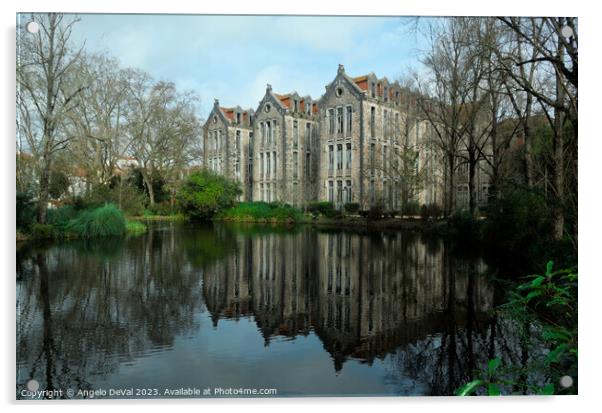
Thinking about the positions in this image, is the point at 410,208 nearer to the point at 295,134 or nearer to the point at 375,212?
the point at 375,212

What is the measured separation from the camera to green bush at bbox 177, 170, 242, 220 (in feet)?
24.1

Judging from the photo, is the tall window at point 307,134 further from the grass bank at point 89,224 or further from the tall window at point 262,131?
the grass bank at point 89,224

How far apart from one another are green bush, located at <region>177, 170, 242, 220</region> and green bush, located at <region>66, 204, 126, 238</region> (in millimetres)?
1327

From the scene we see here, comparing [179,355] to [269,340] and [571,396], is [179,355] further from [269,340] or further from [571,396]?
[571,396]

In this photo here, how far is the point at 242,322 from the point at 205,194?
3861 millimetres

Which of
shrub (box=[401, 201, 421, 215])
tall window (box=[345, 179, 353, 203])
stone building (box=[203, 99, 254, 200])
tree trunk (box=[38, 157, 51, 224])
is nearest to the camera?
tree trunk (box=[38, 157, 51, 224])

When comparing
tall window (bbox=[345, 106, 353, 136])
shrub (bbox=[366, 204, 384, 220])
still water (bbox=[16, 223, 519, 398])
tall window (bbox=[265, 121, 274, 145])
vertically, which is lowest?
still water (bbox=[16, 223, 519, 398])

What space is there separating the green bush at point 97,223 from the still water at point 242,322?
0.57 ft

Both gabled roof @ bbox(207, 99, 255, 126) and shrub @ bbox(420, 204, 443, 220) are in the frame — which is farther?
shrub @ bbox(420, 204, 443, 220)

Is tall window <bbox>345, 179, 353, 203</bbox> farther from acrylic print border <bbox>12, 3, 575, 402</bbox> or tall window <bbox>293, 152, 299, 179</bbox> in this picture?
tall window <bbox>293, 152, 299, 179</bbox>

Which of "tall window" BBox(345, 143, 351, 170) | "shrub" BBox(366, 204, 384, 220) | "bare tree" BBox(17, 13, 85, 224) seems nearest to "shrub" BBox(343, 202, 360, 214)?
"shrub" BBox(366, 204, 384, 220)

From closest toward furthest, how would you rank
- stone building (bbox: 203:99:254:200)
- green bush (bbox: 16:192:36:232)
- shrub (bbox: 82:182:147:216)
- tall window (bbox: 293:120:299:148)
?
green bush (bbox: 16:192:36:232)
shrub (bbox: 82:182:147:216)
stone building (bbox: 203:99:254:200)
tall window (bbox: 293:120:299:148)

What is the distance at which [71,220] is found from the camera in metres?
6.49

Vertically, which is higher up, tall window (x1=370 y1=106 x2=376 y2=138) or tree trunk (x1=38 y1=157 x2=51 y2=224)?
tall window (x1=370 y1=106 x2=376 y2=138)
